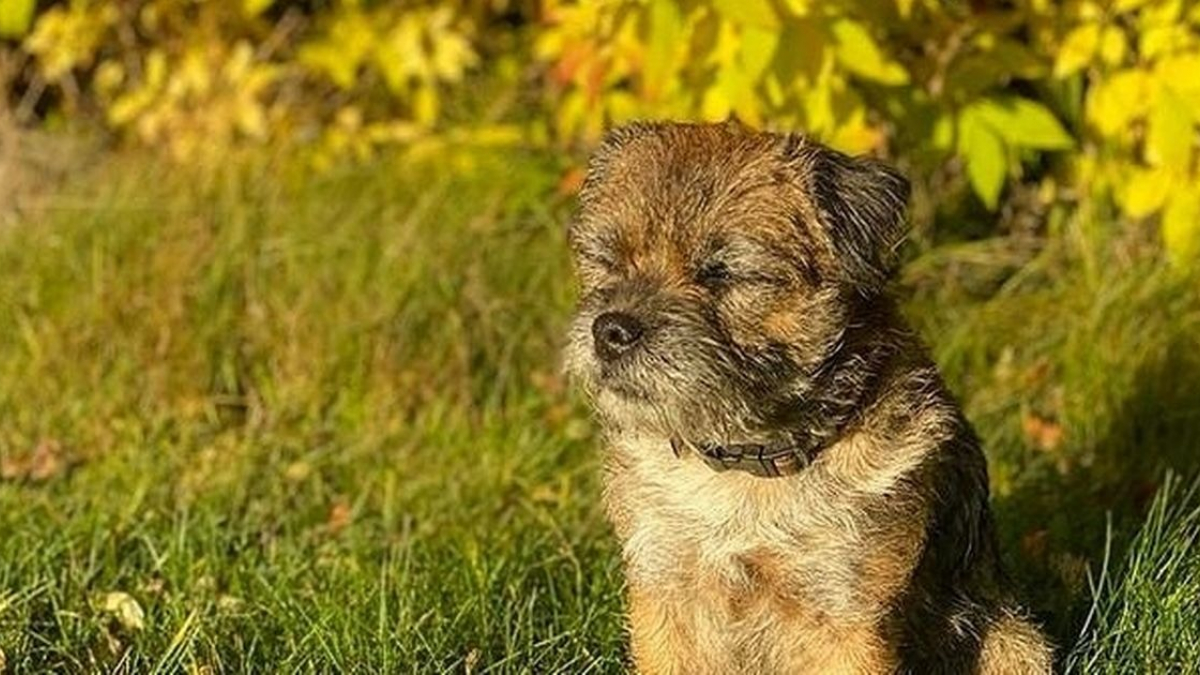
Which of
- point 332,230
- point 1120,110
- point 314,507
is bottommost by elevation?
point 314,507

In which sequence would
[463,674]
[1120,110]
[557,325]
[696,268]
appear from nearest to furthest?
[696,268]
[463,674]
[1120,110]
[557,325]

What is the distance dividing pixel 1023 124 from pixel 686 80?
96cm

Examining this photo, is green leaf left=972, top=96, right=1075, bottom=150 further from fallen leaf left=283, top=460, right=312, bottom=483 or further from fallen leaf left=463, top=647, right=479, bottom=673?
fallen leaf left=463, top=647, right=479, bottom=673

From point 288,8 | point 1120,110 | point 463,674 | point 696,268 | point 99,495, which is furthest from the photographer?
point 288,8

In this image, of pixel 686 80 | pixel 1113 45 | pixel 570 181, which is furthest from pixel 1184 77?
pixel 570 181

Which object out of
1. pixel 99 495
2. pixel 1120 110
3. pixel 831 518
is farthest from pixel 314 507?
pixel 1120 110

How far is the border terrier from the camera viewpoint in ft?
12.9

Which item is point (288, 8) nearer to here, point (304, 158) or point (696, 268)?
point (304, 158)

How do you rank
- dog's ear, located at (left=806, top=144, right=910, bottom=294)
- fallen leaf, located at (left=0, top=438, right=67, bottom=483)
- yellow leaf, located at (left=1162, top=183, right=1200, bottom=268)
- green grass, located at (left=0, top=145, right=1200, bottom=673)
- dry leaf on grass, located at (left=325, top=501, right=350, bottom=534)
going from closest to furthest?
dog's ear, located at (left=806, top=144, right=910, bottom=294) → green grass, located at (left=0, top=145, right=1200, bottom=673) → dry leaf on grass, located at (left=325, top=501, right=350, bottom=534) → fallen leaf, located at (left=0, top=438, right=67, bottom=483) → yellow leaf, located at (left=1162, top=183, right=1200, bottom=268)

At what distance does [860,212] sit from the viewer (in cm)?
409

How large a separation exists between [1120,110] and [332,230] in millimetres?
2452

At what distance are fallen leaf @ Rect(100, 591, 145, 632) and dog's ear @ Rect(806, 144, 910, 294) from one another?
1.75 meters

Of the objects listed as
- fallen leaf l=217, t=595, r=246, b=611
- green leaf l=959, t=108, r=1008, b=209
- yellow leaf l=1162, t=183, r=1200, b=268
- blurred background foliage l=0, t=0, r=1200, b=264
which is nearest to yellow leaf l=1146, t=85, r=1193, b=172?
blurred background foliage l=0, t=0, r=1200, b=264

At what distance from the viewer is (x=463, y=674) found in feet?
14.9
